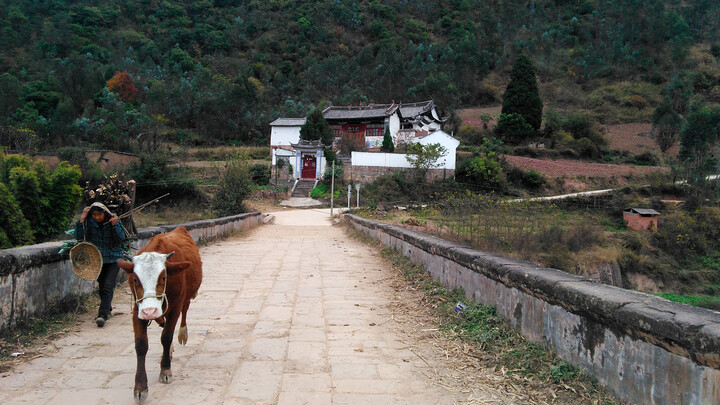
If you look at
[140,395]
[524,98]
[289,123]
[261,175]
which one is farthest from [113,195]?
[524,98]

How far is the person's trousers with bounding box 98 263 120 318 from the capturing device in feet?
15.0

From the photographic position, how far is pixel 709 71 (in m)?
57.1

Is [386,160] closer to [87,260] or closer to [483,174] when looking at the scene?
[483,174]

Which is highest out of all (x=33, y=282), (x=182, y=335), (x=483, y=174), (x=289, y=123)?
(x=289, y=123)

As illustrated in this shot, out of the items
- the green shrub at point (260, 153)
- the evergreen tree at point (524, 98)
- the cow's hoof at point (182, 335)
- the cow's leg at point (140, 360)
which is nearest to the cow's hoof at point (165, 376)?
the cow's leg at point (140, 360)

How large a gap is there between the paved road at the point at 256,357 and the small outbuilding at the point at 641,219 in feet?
71.4

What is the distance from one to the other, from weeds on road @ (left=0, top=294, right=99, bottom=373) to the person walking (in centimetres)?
34

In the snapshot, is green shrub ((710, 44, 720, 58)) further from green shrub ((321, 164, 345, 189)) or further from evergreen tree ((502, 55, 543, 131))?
green shrub ((321, 164, 345, 189))

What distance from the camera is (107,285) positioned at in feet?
15.2

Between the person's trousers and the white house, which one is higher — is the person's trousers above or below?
below

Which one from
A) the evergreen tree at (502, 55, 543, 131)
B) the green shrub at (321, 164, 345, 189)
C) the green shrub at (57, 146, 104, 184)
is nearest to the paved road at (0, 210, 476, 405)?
the green shrub at (57, 146, 104, 184)

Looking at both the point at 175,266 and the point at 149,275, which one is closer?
the point at 149,275

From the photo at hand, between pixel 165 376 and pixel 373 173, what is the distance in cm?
2934

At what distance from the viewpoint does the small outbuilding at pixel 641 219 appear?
2288 cm
